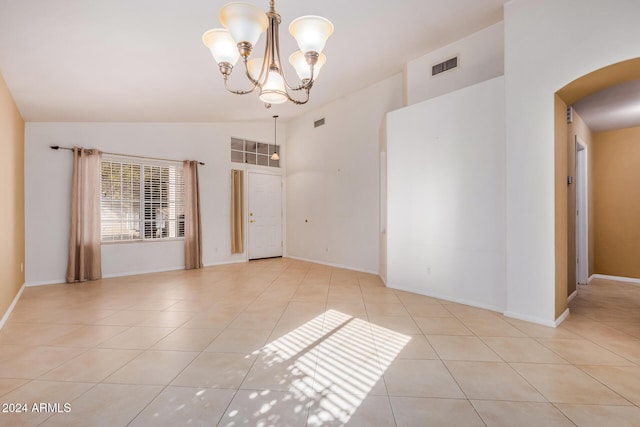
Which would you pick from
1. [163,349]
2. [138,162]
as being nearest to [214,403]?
[163,349]

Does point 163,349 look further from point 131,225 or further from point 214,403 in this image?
point 131,225

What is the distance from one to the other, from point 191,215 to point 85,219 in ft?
5.73

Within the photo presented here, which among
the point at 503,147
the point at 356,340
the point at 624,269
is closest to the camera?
the point at 356,340

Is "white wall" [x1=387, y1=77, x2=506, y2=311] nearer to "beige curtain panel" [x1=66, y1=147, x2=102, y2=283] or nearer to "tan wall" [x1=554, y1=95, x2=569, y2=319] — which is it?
"tan wall" [x1=554, y1=95, x2=569, y2=319]

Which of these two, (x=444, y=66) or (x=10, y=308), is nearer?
(x=10, y=308)

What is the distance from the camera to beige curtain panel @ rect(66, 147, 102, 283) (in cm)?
493

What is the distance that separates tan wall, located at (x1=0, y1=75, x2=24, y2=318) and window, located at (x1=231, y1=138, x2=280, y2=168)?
3.61 m

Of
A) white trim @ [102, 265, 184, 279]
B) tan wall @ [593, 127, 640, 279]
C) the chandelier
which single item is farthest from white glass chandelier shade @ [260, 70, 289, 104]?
tan wall @ [593, 127, 640, 279]

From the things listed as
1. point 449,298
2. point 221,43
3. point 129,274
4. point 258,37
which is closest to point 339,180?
point 449,298

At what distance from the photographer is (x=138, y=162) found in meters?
5.69

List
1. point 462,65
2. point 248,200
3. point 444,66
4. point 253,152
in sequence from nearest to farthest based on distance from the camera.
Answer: point 462,65 < point 444,66 < point 248,200 < point 253,152

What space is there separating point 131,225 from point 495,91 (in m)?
6.38

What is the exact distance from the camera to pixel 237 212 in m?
6.88

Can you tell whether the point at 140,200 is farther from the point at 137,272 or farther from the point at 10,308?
the point at 10,308
